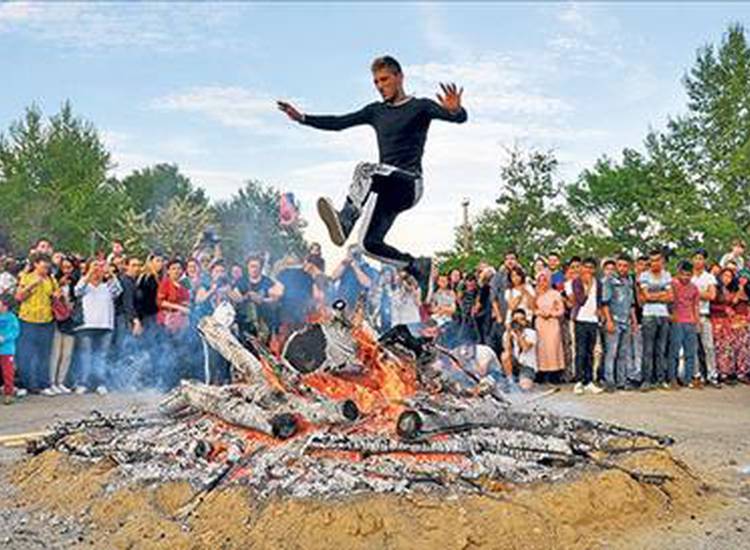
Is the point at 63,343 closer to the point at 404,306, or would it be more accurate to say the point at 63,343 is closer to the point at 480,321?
the point at 404,306

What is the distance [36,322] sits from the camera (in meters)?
11.6

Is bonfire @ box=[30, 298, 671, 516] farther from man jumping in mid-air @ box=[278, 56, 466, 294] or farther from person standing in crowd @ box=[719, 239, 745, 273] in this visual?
person standing in crowd @ box=[719, 239, 745, 273]

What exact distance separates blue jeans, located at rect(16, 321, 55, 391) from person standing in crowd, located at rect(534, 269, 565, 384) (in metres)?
6.61

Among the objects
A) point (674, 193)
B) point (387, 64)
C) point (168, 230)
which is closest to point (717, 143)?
point (674, 193)

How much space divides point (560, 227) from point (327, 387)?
110 ft

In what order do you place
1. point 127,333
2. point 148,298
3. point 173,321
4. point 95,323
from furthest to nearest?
point 127,333 < point 148,298 < point 95,323 < point 173,321

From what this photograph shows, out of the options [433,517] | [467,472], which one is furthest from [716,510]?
[433,517]

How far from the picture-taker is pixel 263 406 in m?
5.77

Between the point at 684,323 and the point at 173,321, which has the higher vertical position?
the point at 173,321

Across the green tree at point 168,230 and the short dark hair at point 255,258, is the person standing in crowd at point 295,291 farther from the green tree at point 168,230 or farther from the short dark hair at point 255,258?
the green tree at point 168,230

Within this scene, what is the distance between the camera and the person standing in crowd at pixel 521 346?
12.1 metres

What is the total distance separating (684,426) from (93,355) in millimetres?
7722

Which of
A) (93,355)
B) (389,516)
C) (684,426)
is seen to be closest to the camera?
(389,516)

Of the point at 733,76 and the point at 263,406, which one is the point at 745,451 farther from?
the point at 733,76
